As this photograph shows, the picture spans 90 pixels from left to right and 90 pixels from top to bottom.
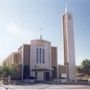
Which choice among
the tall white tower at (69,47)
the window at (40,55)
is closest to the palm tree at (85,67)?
the tall white tower at (69,47)

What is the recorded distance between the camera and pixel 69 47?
5181 cm

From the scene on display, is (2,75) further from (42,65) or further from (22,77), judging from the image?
(42,65)

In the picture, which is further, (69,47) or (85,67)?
(85,67)

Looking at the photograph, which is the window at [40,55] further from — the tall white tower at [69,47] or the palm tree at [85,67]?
the palm tree at [85,67]

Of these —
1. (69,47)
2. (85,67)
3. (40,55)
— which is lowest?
(85,67)

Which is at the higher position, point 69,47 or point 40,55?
point 69,47

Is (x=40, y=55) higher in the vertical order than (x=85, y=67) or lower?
higher

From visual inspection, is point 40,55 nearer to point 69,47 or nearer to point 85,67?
point 69,47

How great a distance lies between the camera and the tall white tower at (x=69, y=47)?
2030 inches

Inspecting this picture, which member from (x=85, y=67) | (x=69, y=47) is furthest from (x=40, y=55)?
(x=85, y=67)

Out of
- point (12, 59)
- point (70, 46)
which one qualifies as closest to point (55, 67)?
point (70, 46)

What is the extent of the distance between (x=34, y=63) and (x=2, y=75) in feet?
23.3

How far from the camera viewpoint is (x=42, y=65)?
52438 mm

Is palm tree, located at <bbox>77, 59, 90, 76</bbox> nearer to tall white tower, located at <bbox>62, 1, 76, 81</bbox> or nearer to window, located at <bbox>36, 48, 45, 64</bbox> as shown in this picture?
tall white tower, located at <bbox>62, 1, 76, 81</bbox>
